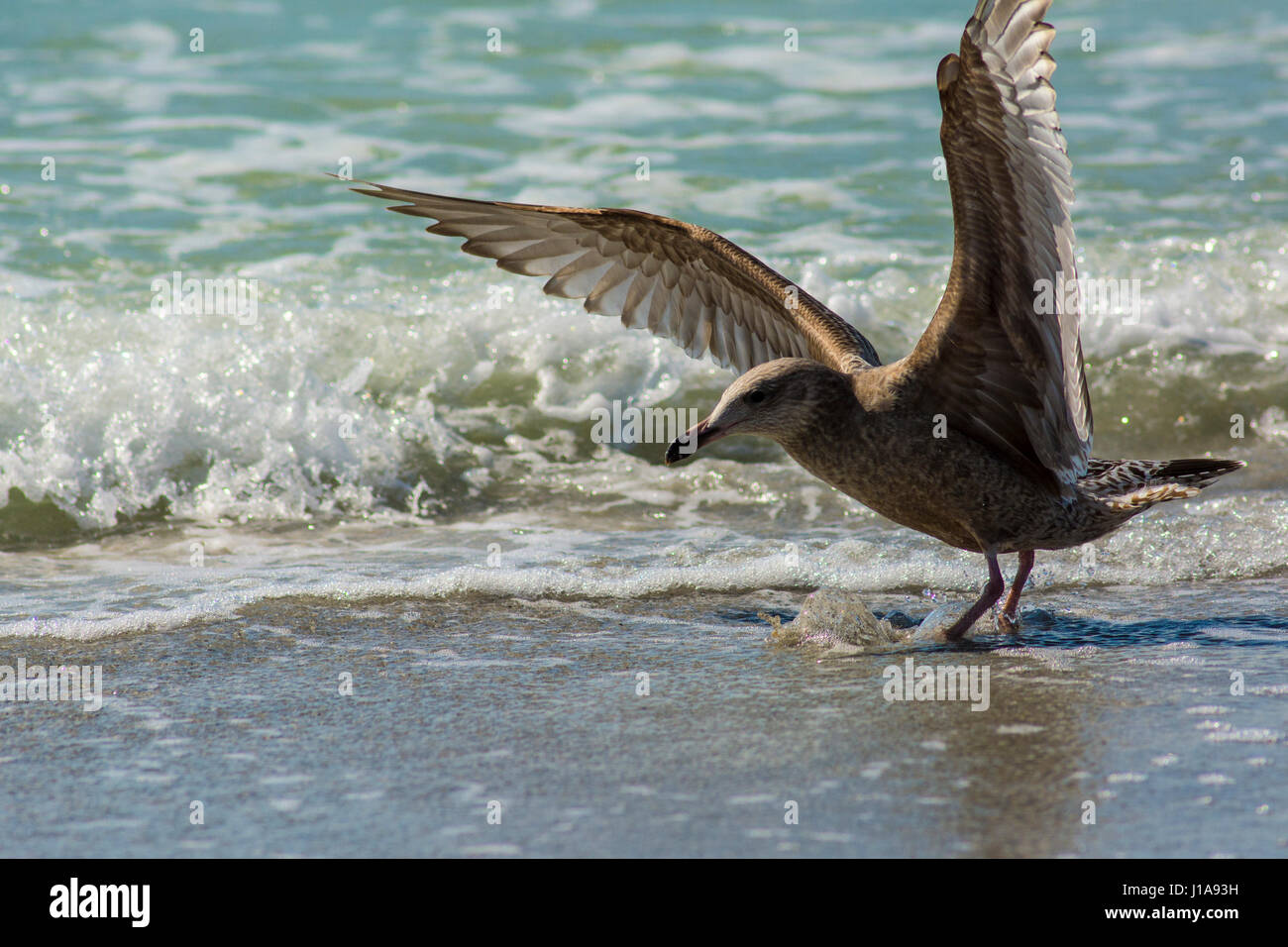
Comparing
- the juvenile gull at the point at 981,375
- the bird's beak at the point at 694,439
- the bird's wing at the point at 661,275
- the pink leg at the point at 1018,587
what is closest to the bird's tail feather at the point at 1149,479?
the juvenile gull at the point at 981,375

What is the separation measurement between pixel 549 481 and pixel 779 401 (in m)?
2.47

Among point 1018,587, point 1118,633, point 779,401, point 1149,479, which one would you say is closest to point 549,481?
point 779,401

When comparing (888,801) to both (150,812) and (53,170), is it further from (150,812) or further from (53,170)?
(53,170)

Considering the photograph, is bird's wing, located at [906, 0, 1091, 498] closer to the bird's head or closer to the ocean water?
the bird's head

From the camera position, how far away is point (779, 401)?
162 inches

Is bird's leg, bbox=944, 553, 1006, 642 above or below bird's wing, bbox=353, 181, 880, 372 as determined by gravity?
below

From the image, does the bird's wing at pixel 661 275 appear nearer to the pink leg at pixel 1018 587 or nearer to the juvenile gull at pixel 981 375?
the juvenile gull at pixel 981 375

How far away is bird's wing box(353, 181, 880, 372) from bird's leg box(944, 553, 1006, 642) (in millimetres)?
926

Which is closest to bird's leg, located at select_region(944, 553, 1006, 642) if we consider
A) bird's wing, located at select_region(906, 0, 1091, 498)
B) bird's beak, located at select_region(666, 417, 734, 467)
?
bird's wing, located at select_region(906, 0, 1091, 498)

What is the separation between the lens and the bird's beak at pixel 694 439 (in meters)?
3.96

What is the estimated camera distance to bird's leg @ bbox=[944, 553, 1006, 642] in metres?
4.18

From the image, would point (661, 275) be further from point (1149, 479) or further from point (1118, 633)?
point (1118, 633)

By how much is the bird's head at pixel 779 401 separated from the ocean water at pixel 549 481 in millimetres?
539
